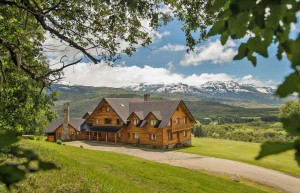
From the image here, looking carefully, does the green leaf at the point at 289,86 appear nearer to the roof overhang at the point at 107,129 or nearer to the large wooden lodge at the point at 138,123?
the large wooden lodge at the point at 138,123

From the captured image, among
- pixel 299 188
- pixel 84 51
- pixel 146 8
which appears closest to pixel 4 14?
pixel 84 51

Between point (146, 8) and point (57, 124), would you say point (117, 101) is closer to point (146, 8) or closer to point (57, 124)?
point (57, 124)

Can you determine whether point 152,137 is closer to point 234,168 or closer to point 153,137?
point 153,137

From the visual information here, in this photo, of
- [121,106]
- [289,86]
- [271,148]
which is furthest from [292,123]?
[121,106]

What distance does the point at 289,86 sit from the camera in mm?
1399

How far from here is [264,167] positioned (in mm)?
43656

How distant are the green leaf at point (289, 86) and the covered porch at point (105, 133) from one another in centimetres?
6463

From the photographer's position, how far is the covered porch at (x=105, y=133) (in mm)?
66375

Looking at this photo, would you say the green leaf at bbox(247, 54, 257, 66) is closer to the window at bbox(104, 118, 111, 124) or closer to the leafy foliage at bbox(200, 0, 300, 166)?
the leafy foliage at bbox(200, 0, 300, 166)

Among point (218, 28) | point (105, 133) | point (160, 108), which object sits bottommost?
point (105, 133)

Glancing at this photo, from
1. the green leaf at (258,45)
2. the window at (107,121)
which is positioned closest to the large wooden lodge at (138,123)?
the window at (107,121)

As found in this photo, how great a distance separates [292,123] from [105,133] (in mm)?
69001

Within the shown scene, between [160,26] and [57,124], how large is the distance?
7973 centimetres

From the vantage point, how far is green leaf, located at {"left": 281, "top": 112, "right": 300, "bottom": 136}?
4.01ft
